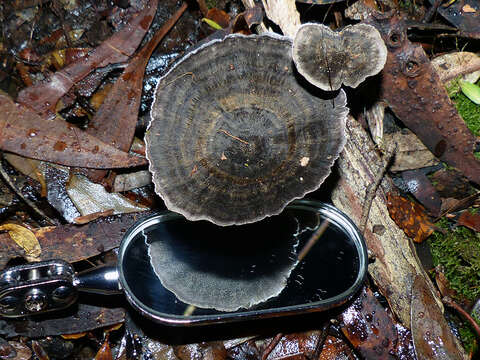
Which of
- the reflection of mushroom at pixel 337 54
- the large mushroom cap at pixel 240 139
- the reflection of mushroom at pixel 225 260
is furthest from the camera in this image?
the reflection of mushroom at pixel 225 260

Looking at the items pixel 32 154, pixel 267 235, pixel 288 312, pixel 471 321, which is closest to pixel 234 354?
pixel 288 312

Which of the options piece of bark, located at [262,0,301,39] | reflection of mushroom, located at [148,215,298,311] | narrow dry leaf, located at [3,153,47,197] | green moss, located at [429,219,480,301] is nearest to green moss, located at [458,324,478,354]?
green moss, located at [429,219,480,301]

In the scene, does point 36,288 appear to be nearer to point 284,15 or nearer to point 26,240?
point 26,240

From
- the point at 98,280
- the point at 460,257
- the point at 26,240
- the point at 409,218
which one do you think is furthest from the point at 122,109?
the point at 460,257

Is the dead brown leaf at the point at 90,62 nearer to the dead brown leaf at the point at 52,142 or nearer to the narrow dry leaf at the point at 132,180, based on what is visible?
the dead brown leaf at the point at 52,142

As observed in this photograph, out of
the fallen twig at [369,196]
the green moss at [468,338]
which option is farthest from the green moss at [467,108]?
the green moss at [468,338]
